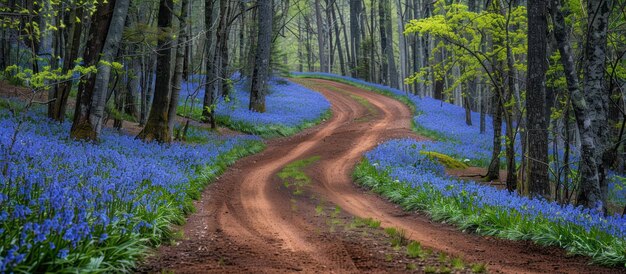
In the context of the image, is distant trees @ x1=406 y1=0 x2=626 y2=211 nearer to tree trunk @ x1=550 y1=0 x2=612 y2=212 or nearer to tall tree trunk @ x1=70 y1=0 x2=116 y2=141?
tree trunk @ x1=550 y1=0 x2=612 y2=212

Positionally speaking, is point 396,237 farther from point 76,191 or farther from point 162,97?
point 162,97

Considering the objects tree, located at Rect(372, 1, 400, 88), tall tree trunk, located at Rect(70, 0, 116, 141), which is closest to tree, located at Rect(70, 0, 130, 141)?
tall tree trunk, located at Rect(70, 0, 116, 141)

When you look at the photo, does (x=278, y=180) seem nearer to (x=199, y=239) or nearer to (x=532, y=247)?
(x=199, y=239)

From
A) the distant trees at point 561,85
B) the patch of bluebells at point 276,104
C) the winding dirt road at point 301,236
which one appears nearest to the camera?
the winding dirt road at point 301,236

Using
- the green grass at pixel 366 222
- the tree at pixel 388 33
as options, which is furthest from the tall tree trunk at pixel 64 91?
the tree at pixel 388 33

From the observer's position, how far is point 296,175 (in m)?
14.0

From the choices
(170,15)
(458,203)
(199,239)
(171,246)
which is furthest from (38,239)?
(170,15)

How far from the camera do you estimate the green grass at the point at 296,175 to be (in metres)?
12.7

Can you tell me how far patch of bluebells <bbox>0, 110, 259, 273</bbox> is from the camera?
4406 millimetres

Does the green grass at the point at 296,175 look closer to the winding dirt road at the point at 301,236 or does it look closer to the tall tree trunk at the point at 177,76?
the winding dirt road at the point at 301,236

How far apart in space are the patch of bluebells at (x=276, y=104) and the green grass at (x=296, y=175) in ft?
12.9

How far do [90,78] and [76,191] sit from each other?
7891mm

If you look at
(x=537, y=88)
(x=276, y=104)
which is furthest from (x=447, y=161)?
(x=276, y=104)

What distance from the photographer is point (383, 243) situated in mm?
7266
